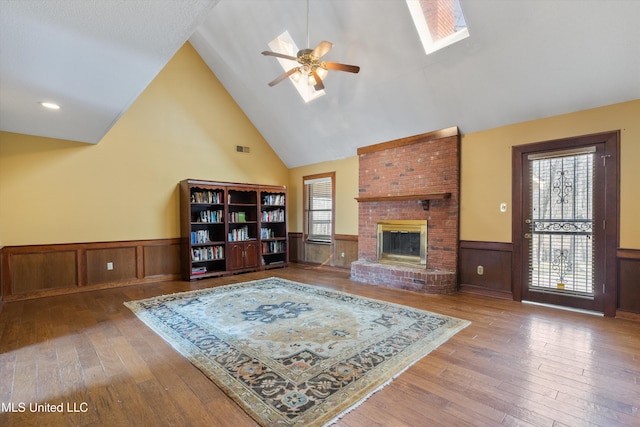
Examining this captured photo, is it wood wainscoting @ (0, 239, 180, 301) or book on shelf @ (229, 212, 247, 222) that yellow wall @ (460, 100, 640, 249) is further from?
wood wainscoting @ (0, 239, 180, 301)

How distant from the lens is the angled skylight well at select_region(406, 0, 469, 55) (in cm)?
362

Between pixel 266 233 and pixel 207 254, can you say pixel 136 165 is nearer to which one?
pixel 207 254

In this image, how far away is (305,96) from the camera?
572cm

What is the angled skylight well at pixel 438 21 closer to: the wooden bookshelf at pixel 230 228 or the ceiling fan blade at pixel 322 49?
the ceiling fan blade at pixel 322 49

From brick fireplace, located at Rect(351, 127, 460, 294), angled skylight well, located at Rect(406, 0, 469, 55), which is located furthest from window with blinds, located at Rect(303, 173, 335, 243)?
angled skylight well, located at Rect(406, 0, 469, 55)

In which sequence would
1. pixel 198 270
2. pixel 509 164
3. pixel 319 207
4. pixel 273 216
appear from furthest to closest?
1. pixel 319 207
2. pixel 273 216
3. pixel 198 270
4. pixel 509 164

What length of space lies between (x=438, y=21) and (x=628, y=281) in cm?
387

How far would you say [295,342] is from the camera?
275cm

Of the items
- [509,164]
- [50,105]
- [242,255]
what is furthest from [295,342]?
[509,164]

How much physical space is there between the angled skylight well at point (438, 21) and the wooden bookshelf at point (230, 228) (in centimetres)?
423

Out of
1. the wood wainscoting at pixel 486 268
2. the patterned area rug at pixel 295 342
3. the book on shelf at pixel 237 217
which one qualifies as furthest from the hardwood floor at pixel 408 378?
the book on shelf at pixel 237 217

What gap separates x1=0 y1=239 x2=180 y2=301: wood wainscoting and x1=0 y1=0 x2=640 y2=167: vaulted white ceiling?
1.80 metres

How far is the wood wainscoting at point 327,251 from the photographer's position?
6406mm

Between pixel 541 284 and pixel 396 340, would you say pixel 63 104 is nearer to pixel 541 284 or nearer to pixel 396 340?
pixel 396 340
